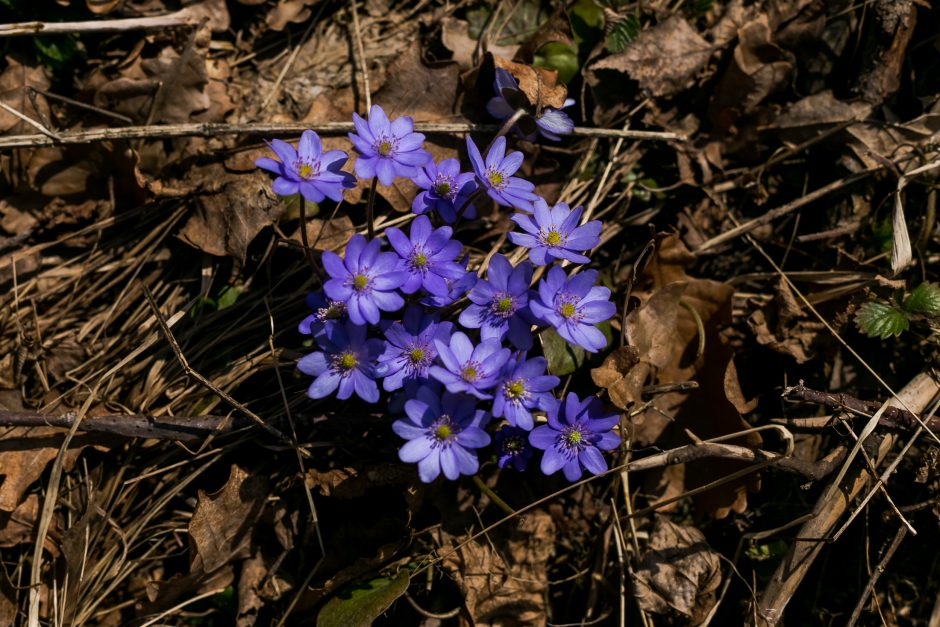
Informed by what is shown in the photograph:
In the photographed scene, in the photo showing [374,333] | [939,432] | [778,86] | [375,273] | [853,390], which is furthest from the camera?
[778,86]

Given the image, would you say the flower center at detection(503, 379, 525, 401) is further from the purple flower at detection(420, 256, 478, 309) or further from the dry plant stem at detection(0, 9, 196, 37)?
the dry plant stem at detection(0, 9, 196, 37)

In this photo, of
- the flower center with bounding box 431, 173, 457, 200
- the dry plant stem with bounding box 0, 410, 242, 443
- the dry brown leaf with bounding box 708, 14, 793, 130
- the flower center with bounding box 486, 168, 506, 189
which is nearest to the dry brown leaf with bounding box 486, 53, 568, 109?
the flower center with bounding box 486, 168, 506, 189

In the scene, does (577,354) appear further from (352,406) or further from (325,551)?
(325,551)

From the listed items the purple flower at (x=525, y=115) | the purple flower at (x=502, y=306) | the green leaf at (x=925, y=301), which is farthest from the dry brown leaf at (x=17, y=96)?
the green leaf at (x=925, y=301)

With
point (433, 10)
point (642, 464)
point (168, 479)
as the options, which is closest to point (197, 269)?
point (168, 479)

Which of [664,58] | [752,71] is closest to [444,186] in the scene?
[664,58]

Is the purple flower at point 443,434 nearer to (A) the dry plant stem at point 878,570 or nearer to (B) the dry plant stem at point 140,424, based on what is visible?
(B) the dry plant stem at point 140,424

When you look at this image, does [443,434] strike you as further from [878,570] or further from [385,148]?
[878,570]
